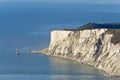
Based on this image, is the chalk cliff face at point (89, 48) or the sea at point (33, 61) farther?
the chalk cliff face at point (89, 48)

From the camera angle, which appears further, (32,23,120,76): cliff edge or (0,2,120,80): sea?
(32,23,120,76): cliff edge

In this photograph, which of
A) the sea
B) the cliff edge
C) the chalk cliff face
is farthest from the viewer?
the cliff edge

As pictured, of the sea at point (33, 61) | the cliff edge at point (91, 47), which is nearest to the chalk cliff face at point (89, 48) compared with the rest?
the cliff edge at point (91, 47)

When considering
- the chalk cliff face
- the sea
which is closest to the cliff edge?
the chalk cliff face

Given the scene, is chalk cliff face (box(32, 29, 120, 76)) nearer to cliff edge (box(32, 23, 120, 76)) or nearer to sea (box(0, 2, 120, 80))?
cliff edge (box(32, 23, 120, 76))

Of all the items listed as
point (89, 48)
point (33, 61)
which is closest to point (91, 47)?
point (89, 48)

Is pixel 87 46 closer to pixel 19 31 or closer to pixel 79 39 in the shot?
pixel 79 39

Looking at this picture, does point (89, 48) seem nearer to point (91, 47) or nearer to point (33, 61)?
point (91, 47)

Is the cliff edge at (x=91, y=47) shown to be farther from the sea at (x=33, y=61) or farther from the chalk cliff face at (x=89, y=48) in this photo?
the sea at (x=33, y=61)
